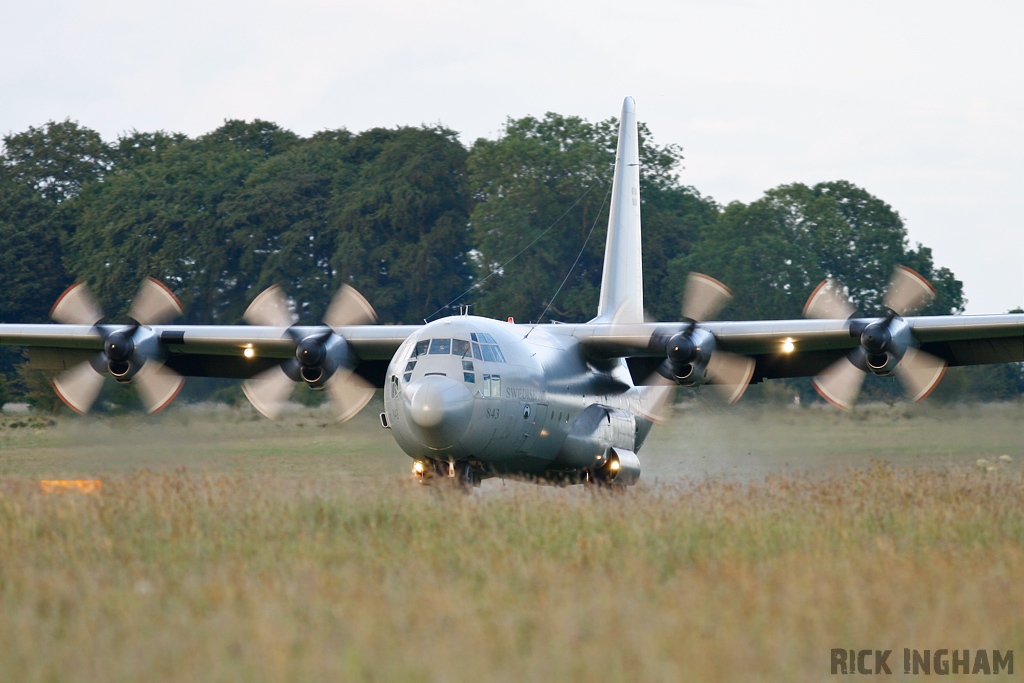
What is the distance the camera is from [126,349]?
1864 centimetres

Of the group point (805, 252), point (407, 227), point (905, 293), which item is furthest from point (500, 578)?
point (407, 227)

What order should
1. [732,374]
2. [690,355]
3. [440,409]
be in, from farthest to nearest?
1. [732,374]
2. [690,355]
3. [440,409]

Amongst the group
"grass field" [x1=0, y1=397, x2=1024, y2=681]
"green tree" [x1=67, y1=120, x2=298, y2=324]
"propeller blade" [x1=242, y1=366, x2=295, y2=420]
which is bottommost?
"grass field" [x1=0, y1=397, x2=1024, y2=681]

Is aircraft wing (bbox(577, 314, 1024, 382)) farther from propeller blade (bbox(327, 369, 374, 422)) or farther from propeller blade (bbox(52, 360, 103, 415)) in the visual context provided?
propeller blade (bbox(52, 360, 103, 415))

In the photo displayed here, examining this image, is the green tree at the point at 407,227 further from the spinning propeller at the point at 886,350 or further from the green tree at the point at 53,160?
the spinning propeller at the point at 886,350

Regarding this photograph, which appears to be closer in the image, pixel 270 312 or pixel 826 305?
pixel 826 305

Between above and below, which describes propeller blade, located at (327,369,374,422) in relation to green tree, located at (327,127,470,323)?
below

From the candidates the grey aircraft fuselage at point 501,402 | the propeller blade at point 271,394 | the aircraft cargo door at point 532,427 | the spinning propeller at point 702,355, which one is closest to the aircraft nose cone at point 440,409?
the grey aircraft fuselage at point 501,402

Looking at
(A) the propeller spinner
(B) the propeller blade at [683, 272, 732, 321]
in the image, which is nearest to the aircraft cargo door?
(A) the propeller spinner

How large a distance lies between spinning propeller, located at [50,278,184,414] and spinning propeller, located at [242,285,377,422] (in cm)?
154

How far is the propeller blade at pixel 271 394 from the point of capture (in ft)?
64.1

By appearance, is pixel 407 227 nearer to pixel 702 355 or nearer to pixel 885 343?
pixel 702 355

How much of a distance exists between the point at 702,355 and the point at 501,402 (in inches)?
151

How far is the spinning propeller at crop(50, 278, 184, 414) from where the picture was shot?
18766 millimetres
